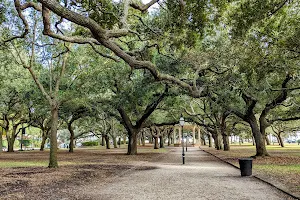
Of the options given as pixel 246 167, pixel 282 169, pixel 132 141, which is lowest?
pixel 282 169

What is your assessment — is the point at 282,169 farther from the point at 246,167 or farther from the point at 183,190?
the point at 183,190

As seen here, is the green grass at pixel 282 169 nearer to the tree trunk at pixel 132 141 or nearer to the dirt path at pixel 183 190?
the dirt path at pixel 183 190

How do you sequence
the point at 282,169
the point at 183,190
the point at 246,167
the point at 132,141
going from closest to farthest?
the point at 183,190 < the point at 246,167 < the point at 282,169 < the point at 132,141

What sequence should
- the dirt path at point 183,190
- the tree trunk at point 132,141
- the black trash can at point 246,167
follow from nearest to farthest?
the dirt path at point 183,190
the black trash can at point 246,167
the tree trunk at point 132,141

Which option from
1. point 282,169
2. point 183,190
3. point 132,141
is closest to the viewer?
point 183,190

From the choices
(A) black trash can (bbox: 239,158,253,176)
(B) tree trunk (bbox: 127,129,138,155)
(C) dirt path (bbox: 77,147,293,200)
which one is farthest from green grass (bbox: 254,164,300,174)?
(B) tree trunk (bbox: 127,129,138,155)

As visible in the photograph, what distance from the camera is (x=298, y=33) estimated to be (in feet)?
37.1

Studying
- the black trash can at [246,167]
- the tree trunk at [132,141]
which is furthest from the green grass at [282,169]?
the tree trunk at [132,141]

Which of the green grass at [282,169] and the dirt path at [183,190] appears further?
the green grass at [282,169]

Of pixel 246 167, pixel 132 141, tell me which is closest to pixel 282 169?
pixel 246 167

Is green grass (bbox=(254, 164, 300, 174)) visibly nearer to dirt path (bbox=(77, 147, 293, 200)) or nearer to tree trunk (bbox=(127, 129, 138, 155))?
dirt path (bbox=(77, 147, 293, 200))

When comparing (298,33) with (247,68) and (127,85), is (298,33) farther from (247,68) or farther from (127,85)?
(127,85)

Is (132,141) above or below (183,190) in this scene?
above

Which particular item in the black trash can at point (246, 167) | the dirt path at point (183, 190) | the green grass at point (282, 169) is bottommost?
the green grass at point (282, 169)
